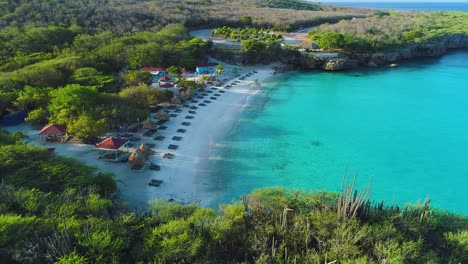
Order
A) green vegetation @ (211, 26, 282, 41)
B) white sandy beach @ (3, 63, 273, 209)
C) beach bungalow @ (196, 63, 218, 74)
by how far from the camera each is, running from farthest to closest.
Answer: green vegetation @ (211, 26, 282, 41), beach bungalow @ (196, 63, 218, 74), white sandy beach @ (3, 63, 273, 209)

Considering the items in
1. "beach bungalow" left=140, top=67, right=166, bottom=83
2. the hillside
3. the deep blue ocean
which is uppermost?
the hillside

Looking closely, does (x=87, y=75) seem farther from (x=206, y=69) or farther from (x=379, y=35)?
(x=379, y=35)

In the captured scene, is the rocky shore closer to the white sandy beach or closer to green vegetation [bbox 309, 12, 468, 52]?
green vegetation [bbox 309, 12, 468, 52]

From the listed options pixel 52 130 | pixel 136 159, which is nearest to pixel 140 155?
Result: pixel 136 159

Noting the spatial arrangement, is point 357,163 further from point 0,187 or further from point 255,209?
point 0,187

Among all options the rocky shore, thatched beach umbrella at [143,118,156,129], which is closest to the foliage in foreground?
thatched beach umbrella at [143,118,156,129]

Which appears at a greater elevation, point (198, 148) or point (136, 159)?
point (136, 159)

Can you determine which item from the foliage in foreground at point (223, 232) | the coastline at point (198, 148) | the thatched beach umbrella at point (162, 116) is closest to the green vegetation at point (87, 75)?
the thatched beach umbrella at point (162, 116)
